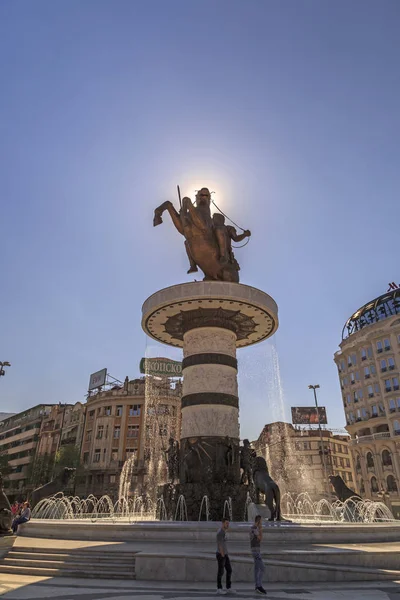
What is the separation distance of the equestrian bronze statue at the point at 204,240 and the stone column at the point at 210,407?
264cm

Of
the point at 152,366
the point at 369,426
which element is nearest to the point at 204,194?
the point at 152,366

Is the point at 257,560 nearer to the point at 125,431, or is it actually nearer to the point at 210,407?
the point at 210,407

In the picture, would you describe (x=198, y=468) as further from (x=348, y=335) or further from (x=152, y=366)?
(x=348, y=335)

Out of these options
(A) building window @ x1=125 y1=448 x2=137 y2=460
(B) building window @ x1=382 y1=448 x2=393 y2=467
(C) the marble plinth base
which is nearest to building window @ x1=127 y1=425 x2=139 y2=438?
(A) building window @ x1=125 y1=448 x2=137 y2=460

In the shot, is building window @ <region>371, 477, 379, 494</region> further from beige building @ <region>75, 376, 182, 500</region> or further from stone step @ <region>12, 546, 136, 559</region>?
stone step @ <region>12, 546, 136, 559</region>

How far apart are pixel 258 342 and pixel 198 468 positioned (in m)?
7.08

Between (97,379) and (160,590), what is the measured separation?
208 feet

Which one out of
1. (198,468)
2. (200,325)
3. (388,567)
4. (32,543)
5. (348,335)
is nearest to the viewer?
(388,567)

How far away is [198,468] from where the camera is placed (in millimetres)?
14523

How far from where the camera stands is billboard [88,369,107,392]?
219 ft

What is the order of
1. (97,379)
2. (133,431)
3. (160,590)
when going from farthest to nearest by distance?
(97,379)
(133,431)
(160,590)

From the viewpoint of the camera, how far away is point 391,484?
52.0m

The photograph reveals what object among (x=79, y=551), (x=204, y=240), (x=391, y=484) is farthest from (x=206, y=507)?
(x=391, y=484)

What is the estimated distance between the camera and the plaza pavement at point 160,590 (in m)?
6.71
